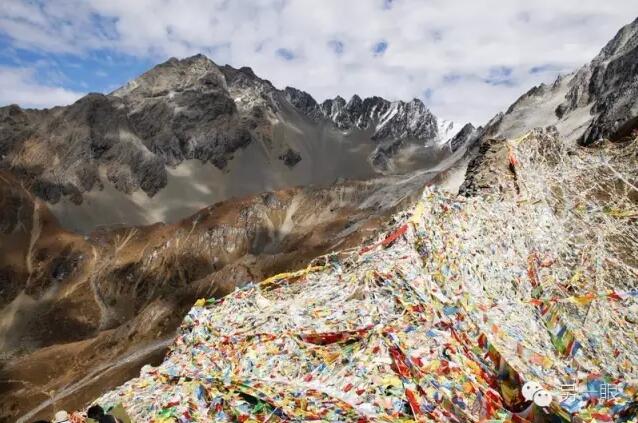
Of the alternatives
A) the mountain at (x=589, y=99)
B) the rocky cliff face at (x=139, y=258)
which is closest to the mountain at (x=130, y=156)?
the rocky cliff face at (x=139, y=258)

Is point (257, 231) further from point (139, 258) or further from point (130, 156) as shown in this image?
point (130, 156)

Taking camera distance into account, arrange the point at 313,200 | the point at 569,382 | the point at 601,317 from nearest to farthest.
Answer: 1. the point at 569,382
2. the point at 601,317
3. the point at 313,200

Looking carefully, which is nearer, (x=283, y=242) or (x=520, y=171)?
(x=520, y=171)

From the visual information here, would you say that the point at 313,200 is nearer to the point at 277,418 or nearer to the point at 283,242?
the point at 283,242

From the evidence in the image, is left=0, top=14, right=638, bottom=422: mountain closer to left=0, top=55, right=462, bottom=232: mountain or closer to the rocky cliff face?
the rocky cliff face

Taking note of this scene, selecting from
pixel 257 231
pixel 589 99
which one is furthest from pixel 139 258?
pixel 589 99

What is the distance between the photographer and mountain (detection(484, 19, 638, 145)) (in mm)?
57156

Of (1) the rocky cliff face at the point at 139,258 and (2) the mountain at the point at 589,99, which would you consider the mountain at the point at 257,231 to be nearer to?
(1) the rocky cliff face at the point at 139,258

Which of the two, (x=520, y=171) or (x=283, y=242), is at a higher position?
(x=283, y=242)

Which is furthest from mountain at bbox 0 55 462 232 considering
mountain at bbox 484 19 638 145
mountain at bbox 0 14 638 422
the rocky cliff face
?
mountain at bbox 484 19 638 145

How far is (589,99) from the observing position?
83688mm

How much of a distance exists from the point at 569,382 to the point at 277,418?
3.99 m

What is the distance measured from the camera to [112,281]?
99.9 meters

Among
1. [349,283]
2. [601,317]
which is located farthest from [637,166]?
[349,283]
